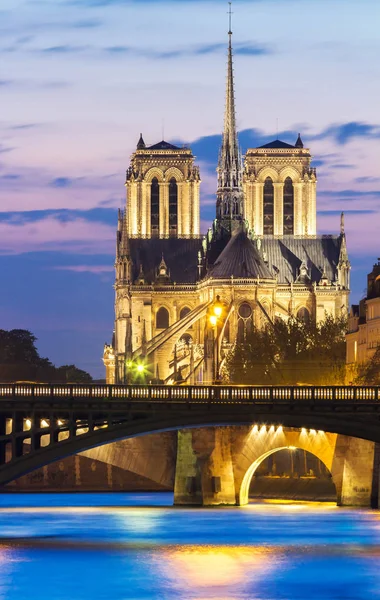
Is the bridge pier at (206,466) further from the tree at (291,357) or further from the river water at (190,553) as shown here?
the tree at (291,357)

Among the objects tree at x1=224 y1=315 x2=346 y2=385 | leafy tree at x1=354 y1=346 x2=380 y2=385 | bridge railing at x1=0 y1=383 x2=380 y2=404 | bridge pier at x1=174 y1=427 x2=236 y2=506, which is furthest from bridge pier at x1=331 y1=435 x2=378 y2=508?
tree at x1=224 y1=315 x2=346 y2=385

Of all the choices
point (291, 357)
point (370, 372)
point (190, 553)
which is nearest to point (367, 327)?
point (291, 357)

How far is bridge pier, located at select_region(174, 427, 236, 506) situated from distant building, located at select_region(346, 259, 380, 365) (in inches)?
797

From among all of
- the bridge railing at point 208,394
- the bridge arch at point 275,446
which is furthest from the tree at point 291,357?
the bridge railing at point 208,394

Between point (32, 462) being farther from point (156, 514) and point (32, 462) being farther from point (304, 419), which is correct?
point (156, 514)

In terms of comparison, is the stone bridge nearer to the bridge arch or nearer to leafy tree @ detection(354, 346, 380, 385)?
the bridge arch

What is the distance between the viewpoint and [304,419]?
9144 centimetres

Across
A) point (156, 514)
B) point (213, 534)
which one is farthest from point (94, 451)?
point (213, 534)

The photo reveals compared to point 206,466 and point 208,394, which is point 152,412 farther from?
point 206,466

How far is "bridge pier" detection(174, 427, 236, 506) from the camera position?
4700 inches

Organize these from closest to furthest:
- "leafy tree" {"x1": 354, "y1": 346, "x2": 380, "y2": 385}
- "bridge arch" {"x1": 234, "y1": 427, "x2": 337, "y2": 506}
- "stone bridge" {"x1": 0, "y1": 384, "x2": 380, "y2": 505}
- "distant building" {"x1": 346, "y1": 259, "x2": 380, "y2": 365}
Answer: "stone bridge" {"x1": 0, "y1": 384, "x2": 380, "y2": 505}
"bridge arch" {"x1": 234, "y1": 427, "x2": 337, "y2": 506}
"leafy tree" {"x1": 354, "y1": 346, "x2": 380, "y2": 385}
"distant building" {"x1": 346, "y1": 259, "x2": 380, "y2": 365}

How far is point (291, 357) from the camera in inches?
6191

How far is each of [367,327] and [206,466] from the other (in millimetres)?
27797

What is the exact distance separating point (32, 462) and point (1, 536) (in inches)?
291
